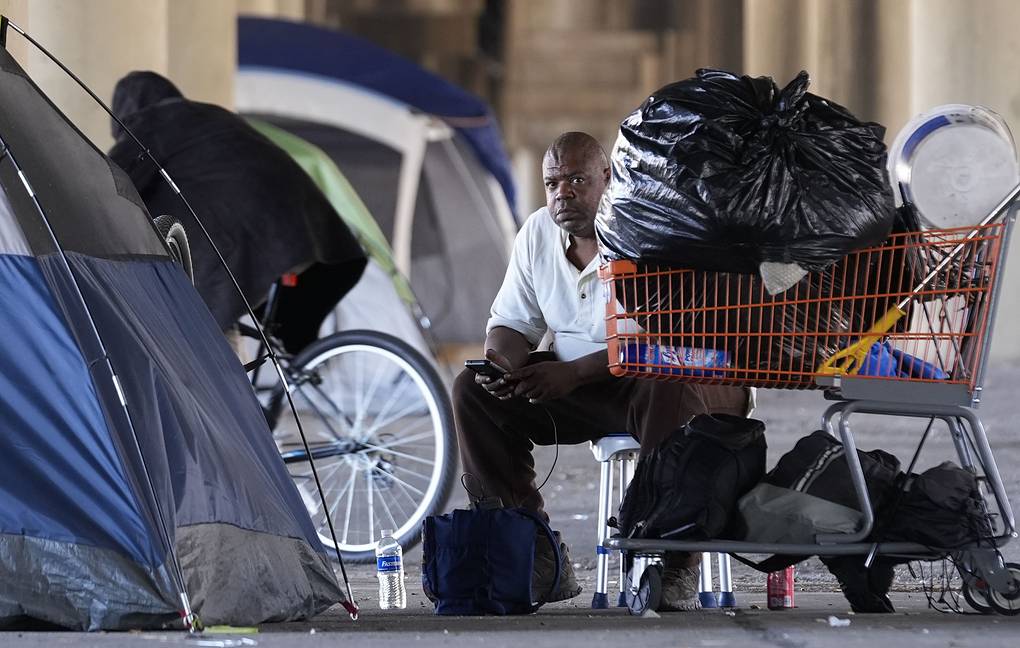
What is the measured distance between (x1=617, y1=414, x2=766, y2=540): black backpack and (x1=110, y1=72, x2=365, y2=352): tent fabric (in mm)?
1969

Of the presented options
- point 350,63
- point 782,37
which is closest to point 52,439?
point 350,63

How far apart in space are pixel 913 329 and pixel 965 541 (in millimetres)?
606

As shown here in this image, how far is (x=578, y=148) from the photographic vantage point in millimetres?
4867

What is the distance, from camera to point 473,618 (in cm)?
448

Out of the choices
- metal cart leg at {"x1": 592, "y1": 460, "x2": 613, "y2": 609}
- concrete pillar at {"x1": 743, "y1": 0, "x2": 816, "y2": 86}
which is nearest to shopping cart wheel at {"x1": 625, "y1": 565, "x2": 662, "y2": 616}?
metal cart leg at {"x1": 592, "y1": 460, "x2": 613, "y2": 609}

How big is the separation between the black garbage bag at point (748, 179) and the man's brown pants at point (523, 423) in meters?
0.63

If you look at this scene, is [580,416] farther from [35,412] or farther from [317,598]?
[35,412]

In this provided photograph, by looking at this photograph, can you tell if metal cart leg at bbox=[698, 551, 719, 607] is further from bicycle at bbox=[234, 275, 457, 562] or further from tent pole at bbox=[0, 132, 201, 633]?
tent pole at bbox=[0, 132, 201, 633]

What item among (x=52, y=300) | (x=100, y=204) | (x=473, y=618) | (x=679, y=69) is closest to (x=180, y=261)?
(x=100, y=204)

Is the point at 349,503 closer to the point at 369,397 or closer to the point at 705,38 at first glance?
the point at 369,397

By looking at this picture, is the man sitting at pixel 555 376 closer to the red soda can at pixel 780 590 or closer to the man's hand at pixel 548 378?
the man's hand at pixel 548 378

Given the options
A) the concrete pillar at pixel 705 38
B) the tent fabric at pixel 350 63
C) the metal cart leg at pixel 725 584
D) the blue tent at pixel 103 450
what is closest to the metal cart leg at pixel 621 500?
the metal cart leg at pixel 725 584

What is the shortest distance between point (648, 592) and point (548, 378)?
597 mm

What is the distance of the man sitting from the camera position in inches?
183
